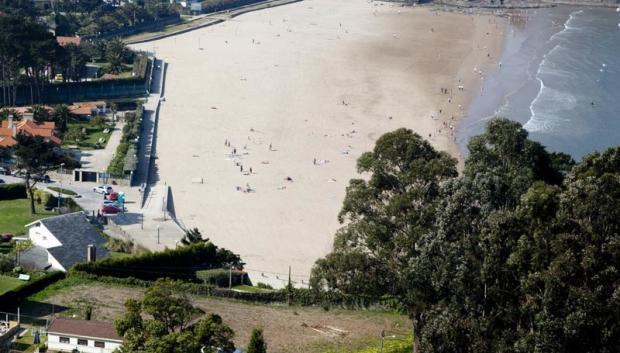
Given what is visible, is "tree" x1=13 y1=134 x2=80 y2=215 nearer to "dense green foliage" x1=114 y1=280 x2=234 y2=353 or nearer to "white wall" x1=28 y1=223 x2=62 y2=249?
"white wall" x1=28 y1=223 x2=62 y2=249

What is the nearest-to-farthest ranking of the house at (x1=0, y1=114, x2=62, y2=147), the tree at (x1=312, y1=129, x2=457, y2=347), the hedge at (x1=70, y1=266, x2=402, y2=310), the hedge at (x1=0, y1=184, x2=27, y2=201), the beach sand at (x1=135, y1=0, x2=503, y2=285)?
the tree at (x1=312, y1=129, x2=457, y2=347)
the hedge at (x1=70, y1=266, x2=402, y2=310)
the hedge at (x1=0, y1=184, x2=27, y2=201)
the beach sand at (x1=135, y1=0, x2=503, y2=285)
the house at (x1=0, y1=114, x2=62, y2=147)

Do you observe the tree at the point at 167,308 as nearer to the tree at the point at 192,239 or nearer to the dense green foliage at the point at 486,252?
the dense green foliage at the point at 486,252

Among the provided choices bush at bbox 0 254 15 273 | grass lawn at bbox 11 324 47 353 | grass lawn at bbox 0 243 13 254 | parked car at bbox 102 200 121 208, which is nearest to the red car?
parked car at bbox 102 200 121 208

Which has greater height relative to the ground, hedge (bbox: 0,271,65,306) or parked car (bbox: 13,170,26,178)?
parked car (bbox: 13,170,26,178)

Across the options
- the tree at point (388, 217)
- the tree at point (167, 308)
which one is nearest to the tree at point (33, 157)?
the tree at point (388, 217)

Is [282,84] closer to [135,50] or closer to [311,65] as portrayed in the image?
[311,65]

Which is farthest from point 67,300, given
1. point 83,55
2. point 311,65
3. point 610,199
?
point 311,65
